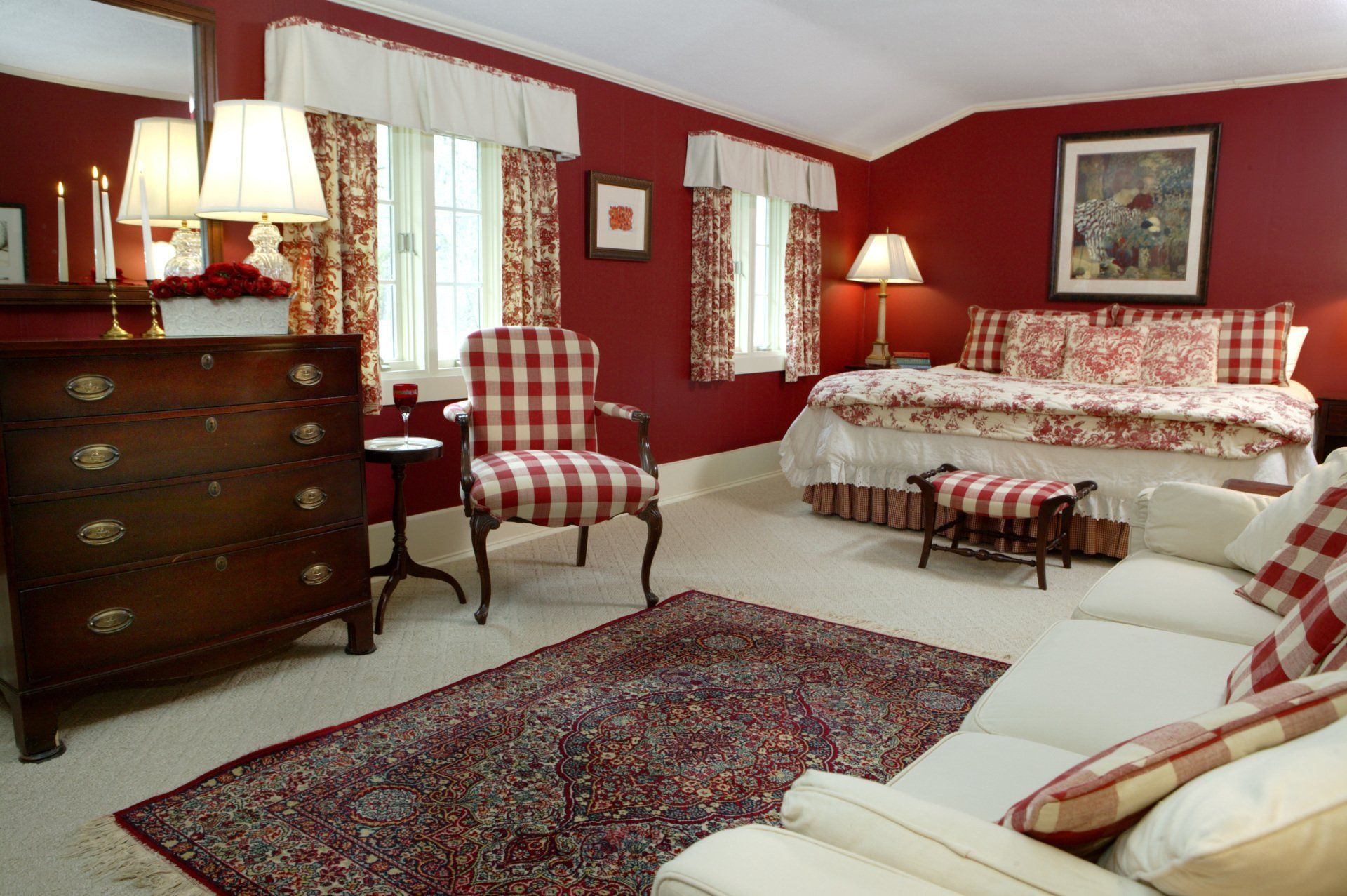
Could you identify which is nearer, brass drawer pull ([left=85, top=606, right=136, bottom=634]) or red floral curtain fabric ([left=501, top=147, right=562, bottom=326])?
brass drawer pull ([left=85, top=606, right=136, bottom=634])

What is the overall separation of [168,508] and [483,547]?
3.46ft

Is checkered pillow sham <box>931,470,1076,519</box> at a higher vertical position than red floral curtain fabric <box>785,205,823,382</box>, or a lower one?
lower

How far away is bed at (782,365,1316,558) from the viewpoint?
3.82 metres

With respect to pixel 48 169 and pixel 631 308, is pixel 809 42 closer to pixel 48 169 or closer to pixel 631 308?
pixel 631 308

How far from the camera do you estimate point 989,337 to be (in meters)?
5.80

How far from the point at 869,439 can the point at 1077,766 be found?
377cm

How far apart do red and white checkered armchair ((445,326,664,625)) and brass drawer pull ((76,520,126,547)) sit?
1.09 m

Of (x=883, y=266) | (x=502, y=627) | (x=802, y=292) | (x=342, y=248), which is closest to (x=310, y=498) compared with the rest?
(x=502, y=627)

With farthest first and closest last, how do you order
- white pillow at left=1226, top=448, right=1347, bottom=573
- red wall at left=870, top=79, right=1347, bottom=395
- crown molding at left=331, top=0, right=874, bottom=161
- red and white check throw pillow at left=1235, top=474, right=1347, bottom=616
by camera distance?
1. red wall at left=870, top=79, right=1347, bottom=395
2. crown molding at left=331, top=0, right=874, bottom=161
3. white pillow at left=1226, top=448, right=1347, bottom=573
4. red and white check throw pillow at left=1235, top=474, right=1347, bottom=616

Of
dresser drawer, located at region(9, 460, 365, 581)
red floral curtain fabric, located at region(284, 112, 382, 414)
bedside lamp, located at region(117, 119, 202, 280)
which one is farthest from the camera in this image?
red floral curtain fabric, located at region(284, 112, 382, 414)

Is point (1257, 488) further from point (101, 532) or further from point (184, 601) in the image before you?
point (101, 532)

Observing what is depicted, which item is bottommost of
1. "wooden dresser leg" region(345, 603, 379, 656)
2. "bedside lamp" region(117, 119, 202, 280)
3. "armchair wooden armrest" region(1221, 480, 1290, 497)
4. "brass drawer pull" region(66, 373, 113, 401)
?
"wooden dresser leg" region(345, 603, 379, 656)

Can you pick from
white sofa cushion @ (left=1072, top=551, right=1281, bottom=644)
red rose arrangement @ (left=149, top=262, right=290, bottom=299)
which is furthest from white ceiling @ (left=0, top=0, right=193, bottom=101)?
white sofa cushion @ (left=1072, top=551, right=1281, bottom=644)

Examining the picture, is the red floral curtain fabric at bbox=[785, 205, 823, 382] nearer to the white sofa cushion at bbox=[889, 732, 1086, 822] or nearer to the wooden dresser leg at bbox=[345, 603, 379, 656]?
the wooden dresser leg at bbox=[345, 603, 379, 656]
